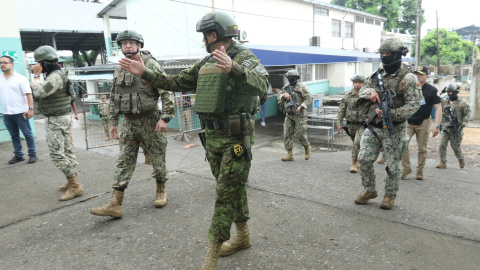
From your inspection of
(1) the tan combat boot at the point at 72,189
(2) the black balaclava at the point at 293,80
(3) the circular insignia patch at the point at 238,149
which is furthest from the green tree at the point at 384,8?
(3) the circular insignia patch at the point at 238,149

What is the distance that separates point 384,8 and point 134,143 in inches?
1580

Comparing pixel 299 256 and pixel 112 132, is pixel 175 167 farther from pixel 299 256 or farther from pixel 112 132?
pixel 299 256

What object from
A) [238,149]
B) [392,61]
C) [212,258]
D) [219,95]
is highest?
[392,61]

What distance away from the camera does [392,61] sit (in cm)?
380

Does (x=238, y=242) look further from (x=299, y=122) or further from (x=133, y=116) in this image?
(x=299, y=122)

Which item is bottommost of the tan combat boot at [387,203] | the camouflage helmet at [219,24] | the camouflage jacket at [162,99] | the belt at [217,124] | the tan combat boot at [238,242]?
the tan combat boot at [387,203]

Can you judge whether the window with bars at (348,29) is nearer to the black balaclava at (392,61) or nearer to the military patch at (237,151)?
the black balaclava at (392,61)

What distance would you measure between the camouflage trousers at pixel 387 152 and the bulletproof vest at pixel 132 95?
2428mm

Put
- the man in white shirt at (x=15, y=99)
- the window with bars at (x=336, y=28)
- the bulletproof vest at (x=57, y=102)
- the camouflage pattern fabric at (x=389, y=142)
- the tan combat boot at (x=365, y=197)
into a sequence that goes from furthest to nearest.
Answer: the window with bars at (x=336, y=28), the man in white shirt at (x=15, y=99), the bulletproof vest at (x=57, y=102), the tan combat boot at (x=365, y=197), the camouflage pattern fabric at (x=389, y=142)

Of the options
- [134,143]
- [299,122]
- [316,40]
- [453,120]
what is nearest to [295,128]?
[299,122]

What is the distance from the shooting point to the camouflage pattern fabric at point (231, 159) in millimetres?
2559

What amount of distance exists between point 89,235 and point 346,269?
7.78 feet

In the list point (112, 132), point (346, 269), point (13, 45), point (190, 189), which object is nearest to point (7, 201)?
point (112, 132)

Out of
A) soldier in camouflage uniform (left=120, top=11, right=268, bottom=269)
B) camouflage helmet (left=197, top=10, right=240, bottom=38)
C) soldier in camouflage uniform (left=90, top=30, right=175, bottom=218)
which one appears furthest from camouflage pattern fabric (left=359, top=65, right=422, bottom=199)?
soldier in camouflage uniform (left=90, top=30, right=175, bottom=218)
